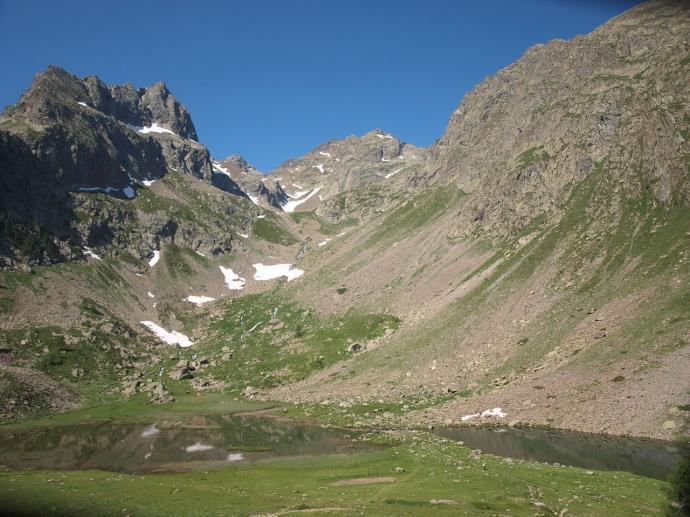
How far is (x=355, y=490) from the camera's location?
48.6 metres

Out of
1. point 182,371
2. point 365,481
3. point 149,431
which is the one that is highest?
point 182,371

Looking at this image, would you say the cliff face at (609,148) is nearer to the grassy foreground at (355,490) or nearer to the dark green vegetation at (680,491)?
the grassy foreground at (355,490)

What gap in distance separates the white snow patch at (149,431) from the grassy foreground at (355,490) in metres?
34.6

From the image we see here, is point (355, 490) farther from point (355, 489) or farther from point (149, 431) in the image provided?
point (149, 431)

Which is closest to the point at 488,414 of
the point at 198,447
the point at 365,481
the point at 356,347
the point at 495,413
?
the point at 495,413

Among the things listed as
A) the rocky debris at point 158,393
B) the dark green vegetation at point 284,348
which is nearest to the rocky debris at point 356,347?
the dark green vegetation at point 284,348

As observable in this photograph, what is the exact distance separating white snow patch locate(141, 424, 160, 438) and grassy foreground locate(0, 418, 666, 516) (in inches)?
1364

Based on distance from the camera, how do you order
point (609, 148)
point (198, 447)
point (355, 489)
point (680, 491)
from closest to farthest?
point (680, 491) < point (355, 489) < point (198, 447) < point (609, 148)

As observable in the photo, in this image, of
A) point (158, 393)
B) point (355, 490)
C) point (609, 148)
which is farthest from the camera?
point (609, 148)

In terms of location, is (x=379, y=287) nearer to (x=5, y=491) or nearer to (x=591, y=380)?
(x=591, y=380)

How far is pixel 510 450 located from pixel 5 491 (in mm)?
59800

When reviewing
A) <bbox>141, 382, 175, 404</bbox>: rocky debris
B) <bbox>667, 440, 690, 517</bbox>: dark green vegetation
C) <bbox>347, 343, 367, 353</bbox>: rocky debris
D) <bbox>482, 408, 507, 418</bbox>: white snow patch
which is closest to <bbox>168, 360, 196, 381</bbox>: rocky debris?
<bbox>141, 382, 175, 404</bbox>: rocky debris

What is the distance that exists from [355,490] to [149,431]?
215 feet

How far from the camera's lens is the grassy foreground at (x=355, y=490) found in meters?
40.1
